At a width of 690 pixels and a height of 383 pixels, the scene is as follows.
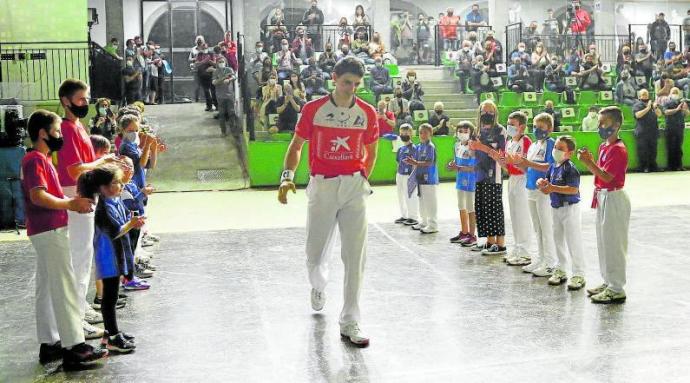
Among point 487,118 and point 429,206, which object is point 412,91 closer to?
point 429,206

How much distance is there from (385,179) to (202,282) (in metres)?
10.4

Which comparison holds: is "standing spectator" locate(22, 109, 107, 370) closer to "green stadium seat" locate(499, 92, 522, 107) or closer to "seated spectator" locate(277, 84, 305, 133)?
"seated spectator" locate(277, 84, 305, 133)

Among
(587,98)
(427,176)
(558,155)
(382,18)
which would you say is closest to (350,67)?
(558,155)

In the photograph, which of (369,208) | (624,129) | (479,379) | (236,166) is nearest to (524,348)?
(479,379)

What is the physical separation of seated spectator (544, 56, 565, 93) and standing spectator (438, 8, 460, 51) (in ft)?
14.5

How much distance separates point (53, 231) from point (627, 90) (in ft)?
62.9

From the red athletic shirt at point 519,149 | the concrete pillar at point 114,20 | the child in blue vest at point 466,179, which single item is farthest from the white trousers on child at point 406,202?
the concrete pillar at point 114,20

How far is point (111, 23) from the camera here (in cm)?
2708

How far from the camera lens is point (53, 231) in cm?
571

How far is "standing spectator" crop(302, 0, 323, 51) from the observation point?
24781 mm

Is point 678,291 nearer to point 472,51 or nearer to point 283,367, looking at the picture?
point 283,367

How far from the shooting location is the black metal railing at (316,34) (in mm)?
23094

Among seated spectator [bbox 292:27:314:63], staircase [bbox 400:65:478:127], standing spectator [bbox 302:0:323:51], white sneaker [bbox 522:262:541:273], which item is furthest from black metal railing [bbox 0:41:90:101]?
white sneaker [bbox 522:262:541:273]

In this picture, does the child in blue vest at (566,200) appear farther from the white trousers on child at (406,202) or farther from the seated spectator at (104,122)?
the seated spectator at (104,122)
